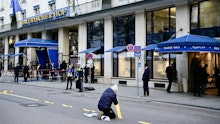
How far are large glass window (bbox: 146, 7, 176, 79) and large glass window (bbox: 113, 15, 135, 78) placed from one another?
183 centimetres

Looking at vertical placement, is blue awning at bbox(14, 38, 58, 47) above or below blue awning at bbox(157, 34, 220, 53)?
above

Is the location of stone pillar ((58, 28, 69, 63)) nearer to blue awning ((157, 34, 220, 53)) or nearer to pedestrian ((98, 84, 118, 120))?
blue awning ((157, 34, 220, 53))

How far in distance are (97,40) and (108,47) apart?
2114mm

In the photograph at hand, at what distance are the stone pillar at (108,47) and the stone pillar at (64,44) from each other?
7.21m

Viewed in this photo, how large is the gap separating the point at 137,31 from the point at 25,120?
50.7 ft

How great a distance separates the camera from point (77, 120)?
381 inches

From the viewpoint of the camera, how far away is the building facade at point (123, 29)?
1966cm

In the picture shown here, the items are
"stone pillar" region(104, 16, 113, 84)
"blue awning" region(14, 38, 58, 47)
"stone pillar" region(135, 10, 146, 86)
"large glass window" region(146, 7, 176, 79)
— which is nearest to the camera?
"large glass window" region(146, 7, 176, 79)

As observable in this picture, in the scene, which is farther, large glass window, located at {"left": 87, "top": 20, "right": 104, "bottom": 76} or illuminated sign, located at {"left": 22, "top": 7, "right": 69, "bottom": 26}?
illuminated sign, located at {"left": 22, "top": 7, "right": 69, "bottom": 26}

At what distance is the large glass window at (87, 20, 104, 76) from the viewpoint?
27.4 m

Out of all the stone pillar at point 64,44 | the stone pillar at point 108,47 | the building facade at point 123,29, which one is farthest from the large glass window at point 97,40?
the stone pillar at point 64,44

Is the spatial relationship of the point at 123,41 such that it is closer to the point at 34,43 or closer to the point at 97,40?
the point at 97,40

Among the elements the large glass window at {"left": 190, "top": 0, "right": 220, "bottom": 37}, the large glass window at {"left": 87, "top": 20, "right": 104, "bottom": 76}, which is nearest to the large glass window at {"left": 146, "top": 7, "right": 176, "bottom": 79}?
the large glass window at {"left": 190, "top": 0, "right": 220, "bottom": 37}

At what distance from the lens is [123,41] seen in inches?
986
